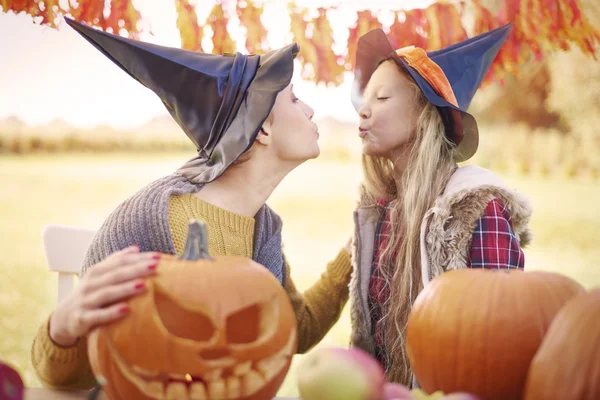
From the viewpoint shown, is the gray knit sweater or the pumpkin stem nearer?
the pumpkin stem

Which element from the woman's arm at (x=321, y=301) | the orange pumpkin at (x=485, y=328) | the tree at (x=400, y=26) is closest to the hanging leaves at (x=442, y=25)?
the tree at (x=400, y=26)

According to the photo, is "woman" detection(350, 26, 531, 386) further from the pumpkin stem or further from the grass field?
the grass field

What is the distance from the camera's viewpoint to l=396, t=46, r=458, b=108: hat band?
4.92ft

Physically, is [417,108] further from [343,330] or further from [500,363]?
[343,330]

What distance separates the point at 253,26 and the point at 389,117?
3.52ft

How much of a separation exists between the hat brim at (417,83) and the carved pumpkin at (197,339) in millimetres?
898

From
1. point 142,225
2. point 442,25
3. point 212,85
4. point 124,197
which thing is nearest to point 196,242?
point 142,225


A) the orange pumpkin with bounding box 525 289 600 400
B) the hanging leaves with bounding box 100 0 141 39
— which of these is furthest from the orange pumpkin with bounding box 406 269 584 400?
the hanging leaves with bounding box 100 0 141 39

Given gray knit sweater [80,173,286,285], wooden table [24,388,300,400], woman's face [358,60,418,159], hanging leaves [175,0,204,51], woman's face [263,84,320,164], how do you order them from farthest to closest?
hanging leaves [175,0,204,51] < woman's face [358,60,418,159] < woman's face [263,84,320,164] < gray knit sweater [80,173,286,285] < wooden table [24,388,300,400]

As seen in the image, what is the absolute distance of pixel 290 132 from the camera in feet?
4.37

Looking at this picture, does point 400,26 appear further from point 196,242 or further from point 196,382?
point 196,382

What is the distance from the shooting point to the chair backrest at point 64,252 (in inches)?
59.3

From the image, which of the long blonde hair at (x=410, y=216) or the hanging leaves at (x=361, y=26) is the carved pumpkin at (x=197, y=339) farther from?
the hanging leaves at (x=361, y=26)

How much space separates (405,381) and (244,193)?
2.03 ft
